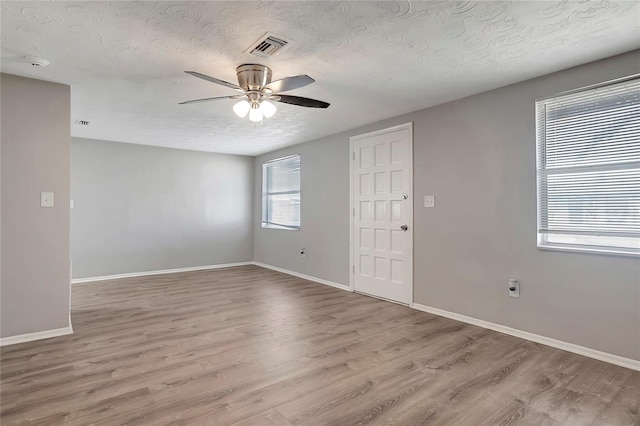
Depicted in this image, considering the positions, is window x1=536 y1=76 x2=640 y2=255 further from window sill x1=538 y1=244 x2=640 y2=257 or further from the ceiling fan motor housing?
the ceiling fan motor housing

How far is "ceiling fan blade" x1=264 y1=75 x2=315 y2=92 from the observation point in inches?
97.3

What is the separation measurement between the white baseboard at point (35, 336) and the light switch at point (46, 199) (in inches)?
46.3

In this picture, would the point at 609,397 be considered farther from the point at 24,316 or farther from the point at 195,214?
the point at 195,214

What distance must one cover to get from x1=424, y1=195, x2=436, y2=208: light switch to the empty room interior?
0.02 m

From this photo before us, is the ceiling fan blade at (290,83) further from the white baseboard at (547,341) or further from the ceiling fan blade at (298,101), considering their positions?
the white baseboard at (547,341)

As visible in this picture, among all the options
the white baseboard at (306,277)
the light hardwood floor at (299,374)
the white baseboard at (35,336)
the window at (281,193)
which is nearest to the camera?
the light hardwood floor at (299,374)

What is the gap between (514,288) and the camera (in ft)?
10.5

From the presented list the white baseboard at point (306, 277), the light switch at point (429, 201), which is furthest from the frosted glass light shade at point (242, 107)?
the white baseboard at point (306, 277)

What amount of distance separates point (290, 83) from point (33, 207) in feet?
8.64

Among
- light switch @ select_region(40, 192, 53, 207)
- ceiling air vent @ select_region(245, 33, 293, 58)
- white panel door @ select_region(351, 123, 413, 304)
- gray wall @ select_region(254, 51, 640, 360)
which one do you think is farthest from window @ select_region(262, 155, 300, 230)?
light switch @ select_region(40, 192, 53, 207)

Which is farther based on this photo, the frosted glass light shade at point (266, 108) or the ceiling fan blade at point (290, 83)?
the frosted glass light shade at point (266, 108)

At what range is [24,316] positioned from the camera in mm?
3053

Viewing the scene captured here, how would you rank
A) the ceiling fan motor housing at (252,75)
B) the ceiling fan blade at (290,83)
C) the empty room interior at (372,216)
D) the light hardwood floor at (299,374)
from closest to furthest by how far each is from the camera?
1. the light hardwood floor at (299,374)
2. the empty room interior at (372,216)
3. the ceiling fan blade at (290,83)
4. the ceiling fan motor housing at (252,75)

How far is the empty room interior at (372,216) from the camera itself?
208 cm
